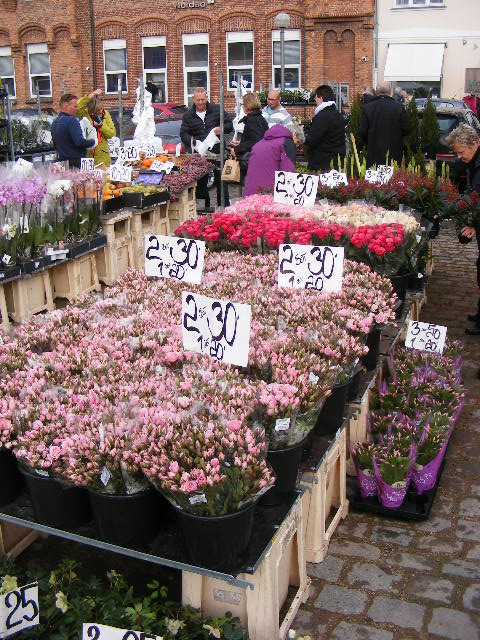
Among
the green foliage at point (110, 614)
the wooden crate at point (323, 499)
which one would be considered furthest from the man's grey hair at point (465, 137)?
the green foliage at point (110, 614)

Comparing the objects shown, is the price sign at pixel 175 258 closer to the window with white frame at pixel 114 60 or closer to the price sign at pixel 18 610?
the price sign at pixel 18 610

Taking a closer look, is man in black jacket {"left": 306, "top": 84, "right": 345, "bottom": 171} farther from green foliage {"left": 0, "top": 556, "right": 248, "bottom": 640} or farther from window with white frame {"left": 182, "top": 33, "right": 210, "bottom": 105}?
window with white frame {"left": 182, "top": 33, "right": 210, "bottom": 105}

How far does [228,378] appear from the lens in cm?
276

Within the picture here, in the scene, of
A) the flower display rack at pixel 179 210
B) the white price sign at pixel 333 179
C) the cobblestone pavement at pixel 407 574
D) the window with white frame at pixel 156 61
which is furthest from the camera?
the window with white frame at pixel 156 61

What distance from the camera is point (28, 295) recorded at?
18.3 ft

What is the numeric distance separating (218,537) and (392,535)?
4.63ft

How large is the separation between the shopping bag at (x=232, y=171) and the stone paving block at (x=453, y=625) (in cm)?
690

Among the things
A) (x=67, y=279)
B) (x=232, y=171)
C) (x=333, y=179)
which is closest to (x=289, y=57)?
(x=232, y=171)

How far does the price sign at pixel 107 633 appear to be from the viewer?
2322 mm

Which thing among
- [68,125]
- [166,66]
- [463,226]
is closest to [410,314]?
[463,226]

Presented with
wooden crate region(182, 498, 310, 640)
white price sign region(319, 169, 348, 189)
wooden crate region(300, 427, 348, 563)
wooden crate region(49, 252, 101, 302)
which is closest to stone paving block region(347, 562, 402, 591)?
wooden crate region(300, 427, 348, 563)

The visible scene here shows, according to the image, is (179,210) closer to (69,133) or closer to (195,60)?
(69,133)

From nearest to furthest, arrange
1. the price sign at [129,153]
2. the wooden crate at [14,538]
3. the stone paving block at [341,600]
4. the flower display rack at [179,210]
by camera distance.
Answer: the stone paving block at [341,600] < the wooden crate at [14,538] < the flower display rack at [179,210] < the price sign at [129,153]

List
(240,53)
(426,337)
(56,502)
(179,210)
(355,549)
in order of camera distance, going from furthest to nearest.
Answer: (240,53) < (179,210) < (426,337) < (355,549) < (56,502)
